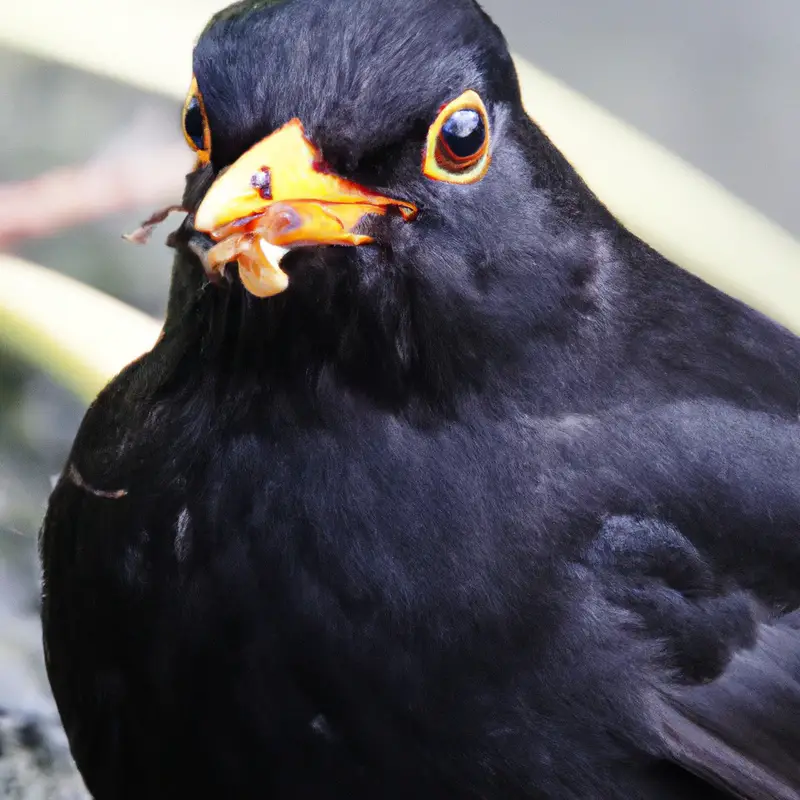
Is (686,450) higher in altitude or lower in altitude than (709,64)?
lower

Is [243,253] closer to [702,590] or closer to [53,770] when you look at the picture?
[702,590]

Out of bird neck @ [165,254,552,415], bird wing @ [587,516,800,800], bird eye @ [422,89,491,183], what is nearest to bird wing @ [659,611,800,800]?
bird wing @ [587,516,800,800]

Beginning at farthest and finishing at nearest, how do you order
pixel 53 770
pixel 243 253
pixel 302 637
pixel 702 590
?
1. pixel 53 770
2. pixel 702 590
3. pixel 302 637
4. pixel 243 253

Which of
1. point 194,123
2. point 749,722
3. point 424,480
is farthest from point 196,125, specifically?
point 749,722

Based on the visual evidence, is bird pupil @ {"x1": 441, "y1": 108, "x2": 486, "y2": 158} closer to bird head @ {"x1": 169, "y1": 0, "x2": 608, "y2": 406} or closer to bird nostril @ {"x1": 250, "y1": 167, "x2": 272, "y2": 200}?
bird head @ {"x1": 169, "y1": 0, "x2": 608, "y2": 406}

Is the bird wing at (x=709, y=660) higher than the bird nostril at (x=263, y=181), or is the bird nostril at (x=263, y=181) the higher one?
the bird nostril at (x=263, y=181)

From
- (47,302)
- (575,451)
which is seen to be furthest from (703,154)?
(575,451)

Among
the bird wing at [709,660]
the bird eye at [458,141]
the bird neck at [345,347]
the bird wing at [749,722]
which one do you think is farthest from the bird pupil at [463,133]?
the bird wing at [749,722]

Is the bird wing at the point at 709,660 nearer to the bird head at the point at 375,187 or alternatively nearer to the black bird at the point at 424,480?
the black bird at the point at 424,480
